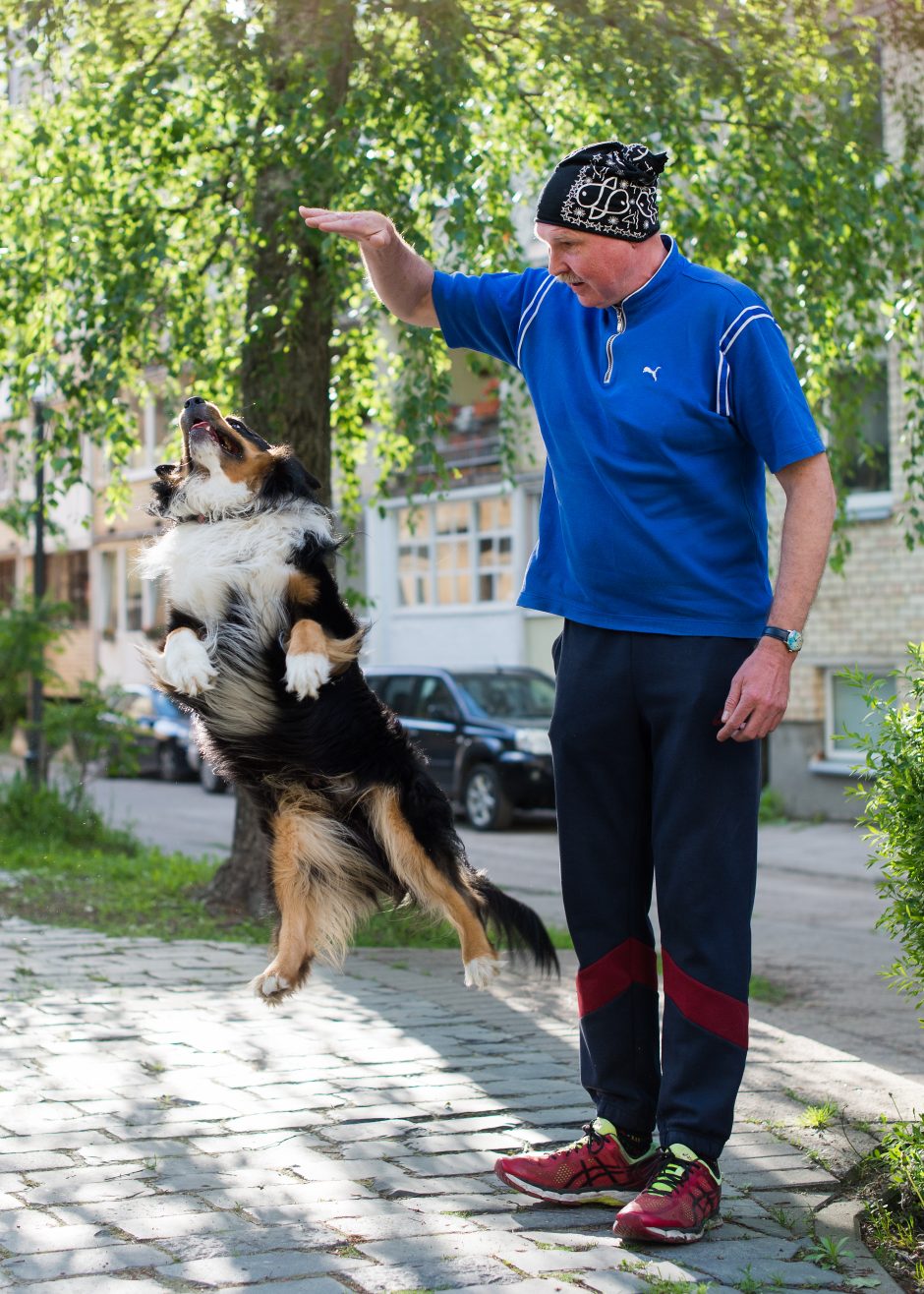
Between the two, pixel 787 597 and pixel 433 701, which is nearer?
pixel 787 597

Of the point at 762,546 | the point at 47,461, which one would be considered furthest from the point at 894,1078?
the point at 47,461

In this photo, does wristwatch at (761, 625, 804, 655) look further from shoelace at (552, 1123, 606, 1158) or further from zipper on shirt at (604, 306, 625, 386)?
shoelace at (552, 1123, 606, 1158)

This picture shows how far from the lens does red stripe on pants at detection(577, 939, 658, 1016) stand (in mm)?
3439

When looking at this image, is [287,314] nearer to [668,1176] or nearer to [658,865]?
[658,865]

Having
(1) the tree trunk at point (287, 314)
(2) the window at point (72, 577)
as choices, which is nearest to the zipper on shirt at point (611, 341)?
(1) the tree trunk at point (287, 314)

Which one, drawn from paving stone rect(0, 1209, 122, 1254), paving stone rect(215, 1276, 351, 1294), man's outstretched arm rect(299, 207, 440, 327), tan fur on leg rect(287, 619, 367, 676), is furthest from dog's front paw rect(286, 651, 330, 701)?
paving stone rect(215, 1276, 351, 1294)

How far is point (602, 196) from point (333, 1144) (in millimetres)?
2391

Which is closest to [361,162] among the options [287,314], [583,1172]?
[287,314]

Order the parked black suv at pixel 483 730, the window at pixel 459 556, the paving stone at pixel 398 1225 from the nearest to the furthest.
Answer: the paving stone at pixel 398 1225 → the parked black suv at pixel 483 730 → the window at pixel 459 556

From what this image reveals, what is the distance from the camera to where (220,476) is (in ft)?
13.0

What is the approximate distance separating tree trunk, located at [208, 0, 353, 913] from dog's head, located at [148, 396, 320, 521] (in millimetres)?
2868

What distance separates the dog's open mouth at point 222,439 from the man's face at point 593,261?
1.06 meters

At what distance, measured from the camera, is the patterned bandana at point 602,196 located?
10.7ft

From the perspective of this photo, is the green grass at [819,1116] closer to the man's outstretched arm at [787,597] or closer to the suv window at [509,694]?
the man's outstretched arm at [787,597]
